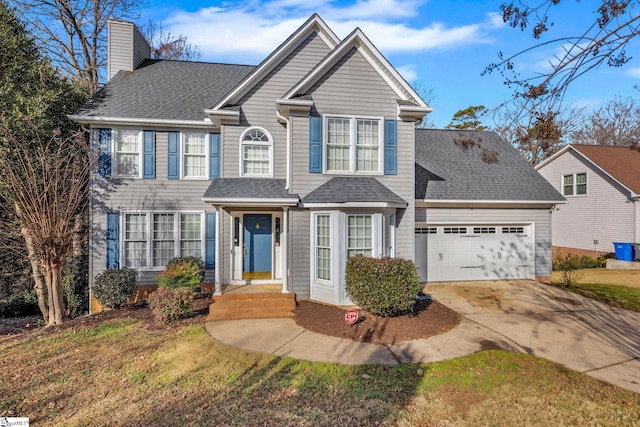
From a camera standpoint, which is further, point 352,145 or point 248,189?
point 352,145

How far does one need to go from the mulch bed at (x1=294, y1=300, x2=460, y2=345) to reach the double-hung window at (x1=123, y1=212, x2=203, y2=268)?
493 cm

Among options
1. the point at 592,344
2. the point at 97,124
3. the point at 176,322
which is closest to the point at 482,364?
the point at 592,344

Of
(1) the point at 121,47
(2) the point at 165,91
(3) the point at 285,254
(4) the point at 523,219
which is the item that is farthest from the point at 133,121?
(4) the point at 523,219

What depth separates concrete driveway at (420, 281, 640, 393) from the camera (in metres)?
5.70

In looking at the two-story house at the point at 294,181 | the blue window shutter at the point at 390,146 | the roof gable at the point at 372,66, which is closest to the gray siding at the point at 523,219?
the two-story house at the point at 294,181

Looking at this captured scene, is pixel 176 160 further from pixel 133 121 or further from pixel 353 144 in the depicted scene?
pixel 353 144

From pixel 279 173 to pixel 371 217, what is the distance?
10.9 ft

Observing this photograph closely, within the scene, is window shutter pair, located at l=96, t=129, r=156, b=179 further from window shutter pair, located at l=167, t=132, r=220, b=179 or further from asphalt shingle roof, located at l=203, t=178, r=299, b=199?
asphalt shingle roof, located at l=203, t=178, r=299, b=199

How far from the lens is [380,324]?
7.30m

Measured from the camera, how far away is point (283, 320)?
8.08 m

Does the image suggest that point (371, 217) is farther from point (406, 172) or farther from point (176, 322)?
point (176, 322)

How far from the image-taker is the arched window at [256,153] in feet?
33.3

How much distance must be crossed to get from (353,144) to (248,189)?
329 cm

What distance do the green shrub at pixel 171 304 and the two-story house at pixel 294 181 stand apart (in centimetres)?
102
